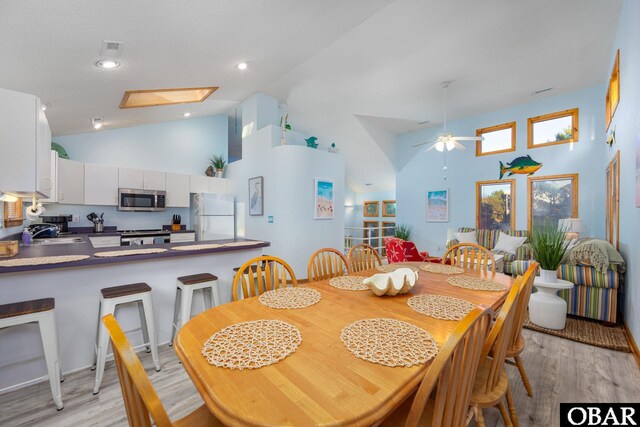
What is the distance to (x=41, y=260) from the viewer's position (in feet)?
6.07

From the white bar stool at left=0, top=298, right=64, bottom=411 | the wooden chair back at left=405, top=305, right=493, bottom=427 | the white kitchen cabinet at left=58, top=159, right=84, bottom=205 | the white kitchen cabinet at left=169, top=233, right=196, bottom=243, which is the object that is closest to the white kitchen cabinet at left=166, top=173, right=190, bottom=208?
the white kitchen cabinet at left=169, top=233, right=196, bottom=243

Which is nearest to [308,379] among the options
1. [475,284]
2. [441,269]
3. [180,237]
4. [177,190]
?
[475,284]

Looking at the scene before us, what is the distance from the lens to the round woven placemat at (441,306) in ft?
4.05

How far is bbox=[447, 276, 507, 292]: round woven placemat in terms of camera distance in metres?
1.69

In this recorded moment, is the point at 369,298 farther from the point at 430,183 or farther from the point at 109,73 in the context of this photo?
the point at 430,183

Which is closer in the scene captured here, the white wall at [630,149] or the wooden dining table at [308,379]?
the wooden dining table at [308,379]

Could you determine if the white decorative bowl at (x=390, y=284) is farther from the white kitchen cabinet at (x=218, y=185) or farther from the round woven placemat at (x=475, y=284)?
the white kitchen cabinet at (x=218, y=185)

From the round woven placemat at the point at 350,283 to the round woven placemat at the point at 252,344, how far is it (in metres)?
0.62

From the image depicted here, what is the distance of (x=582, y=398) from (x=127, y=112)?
18.5 feet

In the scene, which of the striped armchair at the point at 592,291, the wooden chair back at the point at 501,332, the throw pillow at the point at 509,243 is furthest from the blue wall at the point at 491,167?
the wooden chair back at the point at 501,332

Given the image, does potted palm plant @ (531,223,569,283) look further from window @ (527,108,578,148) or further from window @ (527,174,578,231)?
window @ (527,108,578,148)

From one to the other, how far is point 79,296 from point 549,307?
4323 mm

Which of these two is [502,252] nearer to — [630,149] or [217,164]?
[630,149]

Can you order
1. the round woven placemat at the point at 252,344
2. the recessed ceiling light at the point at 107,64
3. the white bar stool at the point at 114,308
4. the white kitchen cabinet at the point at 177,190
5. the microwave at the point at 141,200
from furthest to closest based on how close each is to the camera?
the white kitchen cabinet at the point at 177,190 → the microwave at the point at 141,200 → the recessed ceiling light at the point at 107,64 → the white bar stool at the point at 114,308 → the round woven placemat at the point at 252,344
